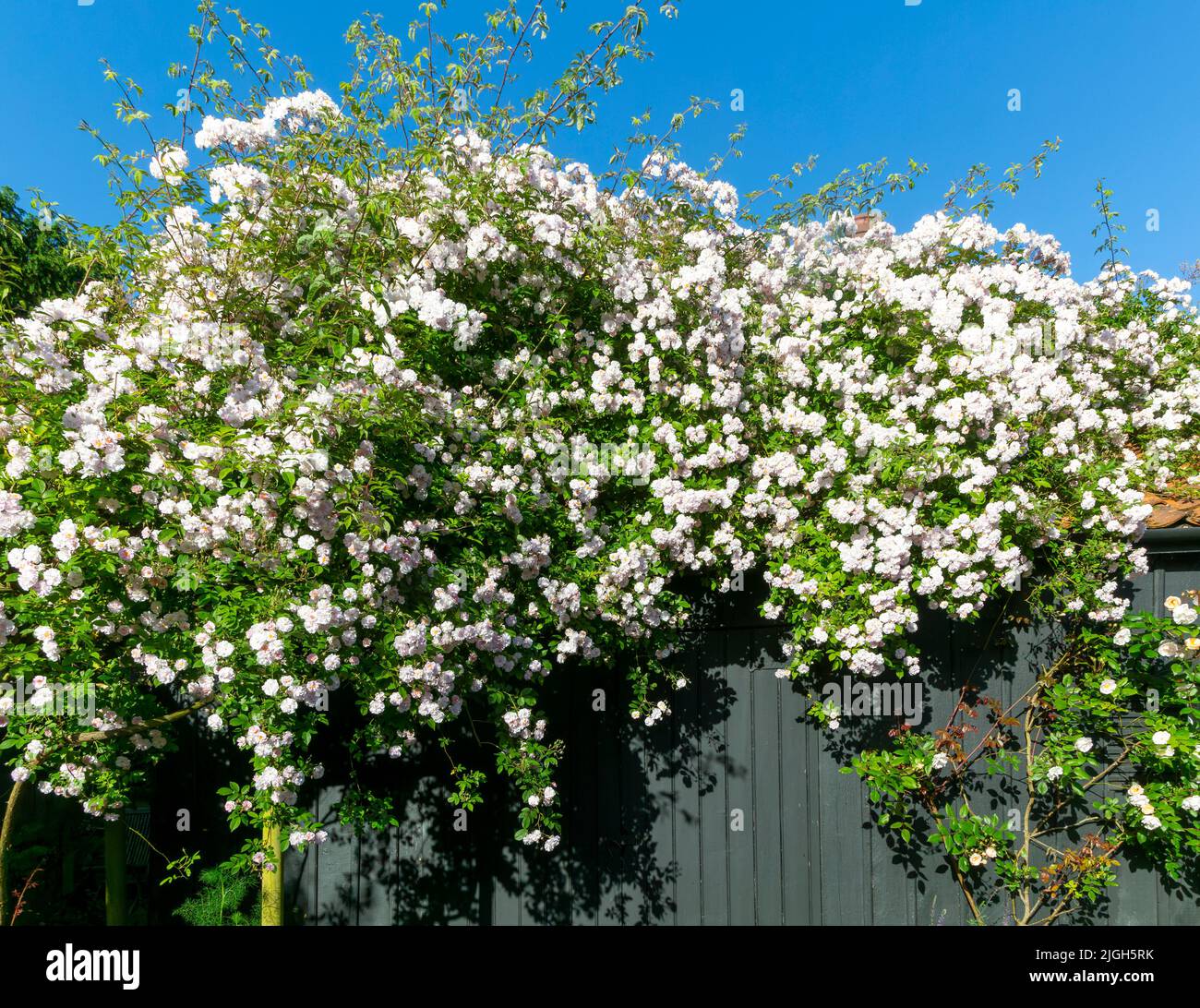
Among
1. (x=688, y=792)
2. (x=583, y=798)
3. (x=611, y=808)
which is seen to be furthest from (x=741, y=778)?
(x=583, y=798)

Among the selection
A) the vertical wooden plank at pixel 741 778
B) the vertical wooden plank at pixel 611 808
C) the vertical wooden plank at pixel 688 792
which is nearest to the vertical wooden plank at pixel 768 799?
the vertical wooden plank at pixel 741 778

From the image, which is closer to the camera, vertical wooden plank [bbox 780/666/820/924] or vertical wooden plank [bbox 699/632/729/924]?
vertical wooden plank [bbox 780/666/820/924]

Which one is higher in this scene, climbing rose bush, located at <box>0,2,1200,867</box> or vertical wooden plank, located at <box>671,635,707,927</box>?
climbing rose bush, located at <box>0,2,1200,867</box>

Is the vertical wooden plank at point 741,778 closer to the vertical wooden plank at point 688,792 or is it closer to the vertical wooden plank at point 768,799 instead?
the vertical wooden plank at point 768,799

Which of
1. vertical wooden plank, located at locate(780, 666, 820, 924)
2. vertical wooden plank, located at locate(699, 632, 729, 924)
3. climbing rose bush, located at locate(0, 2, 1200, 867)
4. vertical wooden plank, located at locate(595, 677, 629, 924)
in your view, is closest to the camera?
climbing rose bush, located at locate(0, 2, 1200, 867)

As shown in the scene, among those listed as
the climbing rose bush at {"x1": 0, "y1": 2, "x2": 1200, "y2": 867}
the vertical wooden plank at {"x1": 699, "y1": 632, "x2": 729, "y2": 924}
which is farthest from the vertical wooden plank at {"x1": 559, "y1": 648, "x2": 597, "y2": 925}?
the vertical wooden plank at {"x1": 699, "y1": 632, "x2": 729, "y2": 924}

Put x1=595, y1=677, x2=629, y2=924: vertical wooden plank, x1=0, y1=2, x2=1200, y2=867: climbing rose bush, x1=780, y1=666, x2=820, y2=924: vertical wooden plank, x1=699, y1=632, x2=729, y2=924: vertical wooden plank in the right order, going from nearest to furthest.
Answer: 1. x1=0, y1=2, x2=1200, y2=867: climbing rose bush
2. x1=780, y1=666, x2=820, y2=924: vertical wooden plank
3. x1=699, y1=632, x2=729, y2=924: vertical wooden plank
4. x1=595, y1=677, x2=629, y2=924: vertical wooden plank

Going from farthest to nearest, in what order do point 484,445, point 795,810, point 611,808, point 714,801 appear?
point 611,808 → point 714,801 → point 795,810 → point 484,445

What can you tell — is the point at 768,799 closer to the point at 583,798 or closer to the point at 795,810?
the point at 795,810

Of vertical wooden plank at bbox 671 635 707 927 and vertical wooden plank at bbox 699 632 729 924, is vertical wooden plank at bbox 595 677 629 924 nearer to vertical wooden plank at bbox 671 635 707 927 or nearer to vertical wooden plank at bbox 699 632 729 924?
vertical wooden plank at bbox 671 635 707 927

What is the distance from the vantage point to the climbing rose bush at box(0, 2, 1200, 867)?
9.56ft

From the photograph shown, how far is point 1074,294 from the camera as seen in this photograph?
460 cm

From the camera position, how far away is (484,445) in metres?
3.56
